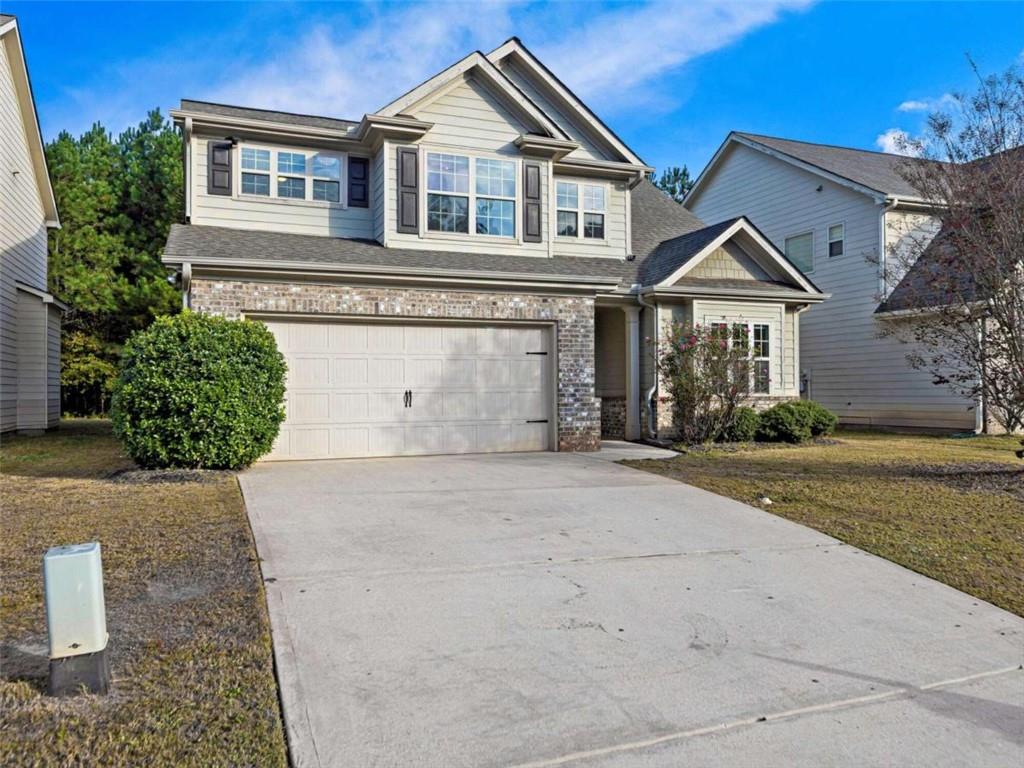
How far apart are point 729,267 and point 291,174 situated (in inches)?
356

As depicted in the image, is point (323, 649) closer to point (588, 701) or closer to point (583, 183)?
point (588, 701)

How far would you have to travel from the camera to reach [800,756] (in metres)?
2.96

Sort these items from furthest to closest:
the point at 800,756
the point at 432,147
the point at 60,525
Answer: the point at 432,147 → the point at 60,525 → the point at 800,756

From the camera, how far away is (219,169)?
12562 millimetres

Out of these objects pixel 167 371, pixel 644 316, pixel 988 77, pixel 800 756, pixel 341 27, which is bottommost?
pixel 800 756

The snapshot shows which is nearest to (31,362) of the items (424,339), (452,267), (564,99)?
(424,339)

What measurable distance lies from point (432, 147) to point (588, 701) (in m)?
11.3

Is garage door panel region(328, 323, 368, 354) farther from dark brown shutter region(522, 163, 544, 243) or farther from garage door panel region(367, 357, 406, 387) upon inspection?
dark brown shutter region(522, 163, 544, 243)

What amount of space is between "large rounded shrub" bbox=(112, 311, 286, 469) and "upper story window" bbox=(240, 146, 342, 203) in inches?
166

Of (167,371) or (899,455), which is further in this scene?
(899,455)

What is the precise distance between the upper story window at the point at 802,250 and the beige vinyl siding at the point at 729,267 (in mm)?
5029

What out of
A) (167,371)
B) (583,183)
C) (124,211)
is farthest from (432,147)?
(124,211)

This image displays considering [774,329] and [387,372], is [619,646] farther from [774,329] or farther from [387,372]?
[774,329]

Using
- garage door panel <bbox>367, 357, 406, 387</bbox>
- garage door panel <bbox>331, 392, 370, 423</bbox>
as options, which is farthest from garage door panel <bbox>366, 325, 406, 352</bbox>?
garage door panel <bbox>331, 392, 370, 423</bbox>
